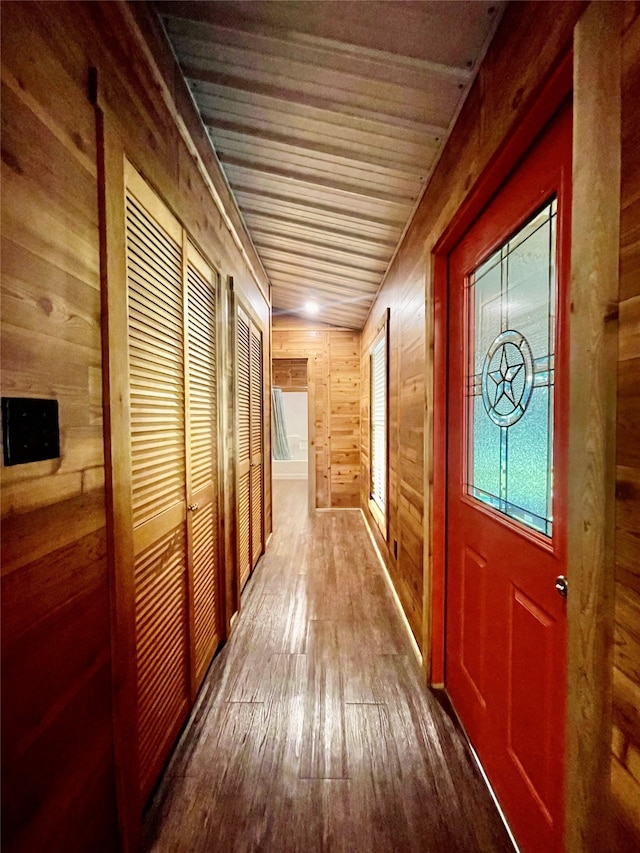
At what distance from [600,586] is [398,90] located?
169cm

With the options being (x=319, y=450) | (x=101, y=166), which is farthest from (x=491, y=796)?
(x=319, y=450)

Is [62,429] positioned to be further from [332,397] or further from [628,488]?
[332,397]

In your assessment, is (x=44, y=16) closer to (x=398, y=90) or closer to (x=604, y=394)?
(x=398, y=90)

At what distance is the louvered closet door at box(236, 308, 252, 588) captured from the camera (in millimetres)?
2223

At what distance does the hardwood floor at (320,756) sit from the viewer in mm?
1039

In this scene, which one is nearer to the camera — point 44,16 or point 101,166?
point 44,16

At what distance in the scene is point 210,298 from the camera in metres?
Result: 1.71

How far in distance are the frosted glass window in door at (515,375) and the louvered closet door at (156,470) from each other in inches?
46.8

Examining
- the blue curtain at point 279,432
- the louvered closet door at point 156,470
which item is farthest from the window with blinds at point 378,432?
the blue curtain at point 279,432

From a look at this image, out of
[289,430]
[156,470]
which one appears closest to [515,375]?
[156,470]

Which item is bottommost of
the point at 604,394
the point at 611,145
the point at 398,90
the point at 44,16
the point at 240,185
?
the point at 604,394

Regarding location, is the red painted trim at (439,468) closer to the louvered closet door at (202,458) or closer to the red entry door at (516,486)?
the red entry door at (516,486)

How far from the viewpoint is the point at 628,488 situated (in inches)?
24.0

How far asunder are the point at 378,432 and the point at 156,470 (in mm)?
2538
